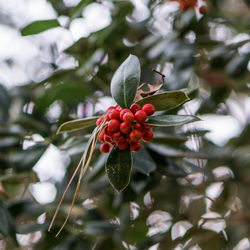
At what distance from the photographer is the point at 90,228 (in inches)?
65.6

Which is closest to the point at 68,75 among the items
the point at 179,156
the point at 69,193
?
the point at 69,193

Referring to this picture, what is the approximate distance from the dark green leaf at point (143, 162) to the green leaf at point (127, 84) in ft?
1.57

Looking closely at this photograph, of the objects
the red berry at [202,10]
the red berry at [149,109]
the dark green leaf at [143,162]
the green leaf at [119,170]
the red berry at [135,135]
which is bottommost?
the dark green leaf at [143,162]

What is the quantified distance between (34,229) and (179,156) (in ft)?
2.33

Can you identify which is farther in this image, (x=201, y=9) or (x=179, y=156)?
(x=201, y=9)

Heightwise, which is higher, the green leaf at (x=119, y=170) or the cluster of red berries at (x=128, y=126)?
the cluster of red berries at (x=128, y=126)

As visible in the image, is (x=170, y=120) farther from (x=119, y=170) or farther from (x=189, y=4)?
(x=189, y=4)

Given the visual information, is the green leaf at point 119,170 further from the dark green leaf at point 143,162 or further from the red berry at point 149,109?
the dark green leaf at point 143,162

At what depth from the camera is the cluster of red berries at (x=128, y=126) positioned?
0.86m

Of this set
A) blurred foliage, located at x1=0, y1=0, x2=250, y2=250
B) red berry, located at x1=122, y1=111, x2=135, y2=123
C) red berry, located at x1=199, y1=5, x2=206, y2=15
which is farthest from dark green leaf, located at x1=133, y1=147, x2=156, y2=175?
red berry, located at x1=199, y1=5, x2=206, y2=15

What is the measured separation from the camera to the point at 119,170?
896 mm

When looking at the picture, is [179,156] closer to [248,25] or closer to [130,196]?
[130,196]

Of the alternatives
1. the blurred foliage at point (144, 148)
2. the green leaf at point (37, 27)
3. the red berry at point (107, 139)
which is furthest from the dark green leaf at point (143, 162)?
the green leaf at point (37, 27)

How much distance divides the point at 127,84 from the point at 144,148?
556 mm
